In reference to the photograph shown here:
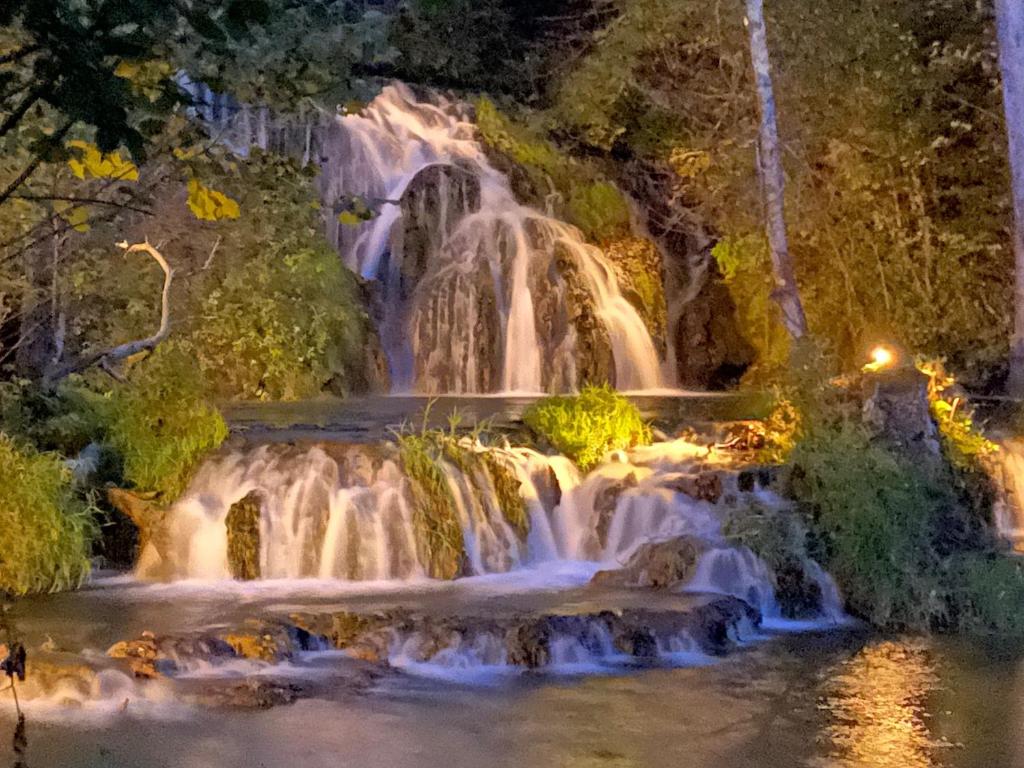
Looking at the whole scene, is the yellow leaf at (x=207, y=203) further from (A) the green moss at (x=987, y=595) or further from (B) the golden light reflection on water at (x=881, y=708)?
(A) the green moss at (x=987, y=595)

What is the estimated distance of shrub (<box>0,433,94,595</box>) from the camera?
914cm

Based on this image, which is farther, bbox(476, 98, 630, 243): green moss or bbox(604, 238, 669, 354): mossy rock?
bbox(476, 98, 630, 243): green moss

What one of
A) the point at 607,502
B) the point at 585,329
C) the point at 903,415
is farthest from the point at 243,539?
the point at 585,329

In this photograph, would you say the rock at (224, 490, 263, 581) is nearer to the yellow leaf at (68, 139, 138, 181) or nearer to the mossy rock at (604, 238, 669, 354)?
the yellow leaf at (68, 139, 138, 181)

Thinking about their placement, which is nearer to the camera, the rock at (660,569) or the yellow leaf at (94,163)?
the yellow leaf at (94,163)

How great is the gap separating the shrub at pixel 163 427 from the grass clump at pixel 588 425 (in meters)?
2.75

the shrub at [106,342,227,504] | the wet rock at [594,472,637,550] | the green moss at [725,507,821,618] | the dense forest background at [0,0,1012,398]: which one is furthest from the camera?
the dense forest background at [0,0,1012,398]

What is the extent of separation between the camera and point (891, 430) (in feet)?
32.3

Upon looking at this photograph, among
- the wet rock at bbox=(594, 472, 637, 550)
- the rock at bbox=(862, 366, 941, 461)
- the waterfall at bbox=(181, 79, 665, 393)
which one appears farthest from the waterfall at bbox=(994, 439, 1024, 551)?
the waterfall at bbox=(181, 79, 665, 393)

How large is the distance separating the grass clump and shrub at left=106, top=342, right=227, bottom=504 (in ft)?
9.03

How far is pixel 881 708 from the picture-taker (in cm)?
686

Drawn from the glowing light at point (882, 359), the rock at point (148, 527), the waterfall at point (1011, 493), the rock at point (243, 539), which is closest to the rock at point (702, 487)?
the glowing light at point (882, 359)

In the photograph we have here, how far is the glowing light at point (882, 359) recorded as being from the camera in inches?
428

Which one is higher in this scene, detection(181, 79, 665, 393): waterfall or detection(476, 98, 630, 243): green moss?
detection(476, 98, 630, 243): green moss
